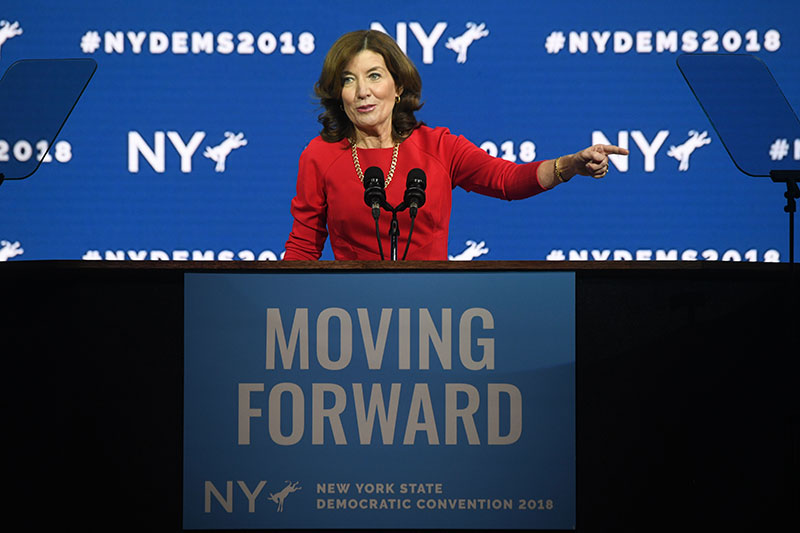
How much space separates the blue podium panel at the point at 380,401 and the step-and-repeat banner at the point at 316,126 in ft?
5.68

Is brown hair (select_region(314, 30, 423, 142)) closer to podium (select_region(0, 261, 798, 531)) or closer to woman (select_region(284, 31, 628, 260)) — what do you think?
woman (select_region(284, 31, 628, 260))

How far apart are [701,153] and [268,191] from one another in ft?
6.41

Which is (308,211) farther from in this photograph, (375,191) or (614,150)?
(614,150)

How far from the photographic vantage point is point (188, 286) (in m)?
1.70

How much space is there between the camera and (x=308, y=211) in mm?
2492

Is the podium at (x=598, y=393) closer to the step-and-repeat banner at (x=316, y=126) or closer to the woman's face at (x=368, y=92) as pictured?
the woman's face at (x=368, y=92)

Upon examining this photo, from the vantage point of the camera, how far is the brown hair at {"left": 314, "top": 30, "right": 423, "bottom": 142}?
2.52 metres

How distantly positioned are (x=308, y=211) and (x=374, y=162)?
273 mm

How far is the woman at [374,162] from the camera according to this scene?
2.42 meters

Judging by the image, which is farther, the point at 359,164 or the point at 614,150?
the point at 359,164

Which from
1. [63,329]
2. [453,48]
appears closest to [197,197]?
[453,48]

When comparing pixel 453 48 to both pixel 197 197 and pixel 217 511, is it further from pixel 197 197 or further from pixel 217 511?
pixel 217 511

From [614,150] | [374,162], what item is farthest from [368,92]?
[614,150]

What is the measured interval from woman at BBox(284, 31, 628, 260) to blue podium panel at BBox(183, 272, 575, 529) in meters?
0.74
